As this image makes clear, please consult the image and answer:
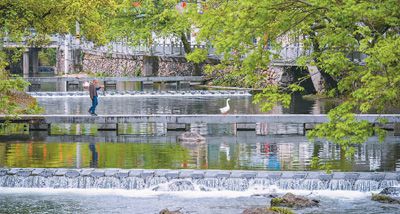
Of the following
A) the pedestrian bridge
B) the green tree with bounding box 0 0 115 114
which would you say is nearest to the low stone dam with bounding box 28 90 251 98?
the green tree with bounding box 0 0 115 114

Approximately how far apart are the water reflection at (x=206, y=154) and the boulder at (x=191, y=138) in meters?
0.36

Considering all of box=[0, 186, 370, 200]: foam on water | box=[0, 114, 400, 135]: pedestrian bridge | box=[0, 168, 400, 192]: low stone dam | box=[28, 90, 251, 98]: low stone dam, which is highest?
box=[28, 90, 251, 98]: low stone dam

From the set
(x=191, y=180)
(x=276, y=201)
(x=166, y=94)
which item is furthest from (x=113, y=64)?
(x=276, y=201)

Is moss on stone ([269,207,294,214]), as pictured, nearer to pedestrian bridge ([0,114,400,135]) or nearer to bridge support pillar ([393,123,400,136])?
bridge support pillar ([393,123,400,136])


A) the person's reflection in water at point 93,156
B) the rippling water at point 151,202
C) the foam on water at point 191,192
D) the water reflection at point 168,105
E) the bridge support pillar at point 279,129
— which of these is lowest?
the rippling water at point 151,202

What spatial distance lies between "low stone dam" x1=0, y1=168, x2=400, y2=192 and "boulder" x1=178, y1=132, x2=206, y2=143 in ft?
24.6

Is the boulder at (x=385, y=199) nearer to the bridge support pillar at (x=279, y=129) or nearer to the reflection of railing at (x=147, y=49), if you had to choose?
the bridge support pillar at (x=279, y=129)

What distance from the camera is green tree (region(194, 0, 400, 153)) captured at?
18688 mm

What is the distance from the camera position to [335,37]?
19734 millimetres

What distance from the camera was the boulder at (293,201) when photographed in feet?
86.0

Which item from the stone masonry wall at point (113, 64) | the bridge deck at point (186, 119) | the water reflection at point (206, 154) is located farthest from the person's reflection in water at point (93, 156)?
the stone masonry wall at point (113, 64)

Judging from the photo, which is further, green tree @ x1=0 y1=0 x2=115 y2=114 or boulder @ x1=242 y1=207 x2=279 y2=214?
green tree @ x1=0 y1=0 x2=115 y2=114

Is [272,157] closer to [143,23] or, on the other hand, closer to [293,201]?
[293,201]

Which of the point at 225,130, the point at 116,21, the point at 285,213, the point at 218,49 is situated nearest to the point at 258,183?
the point at 285,213
